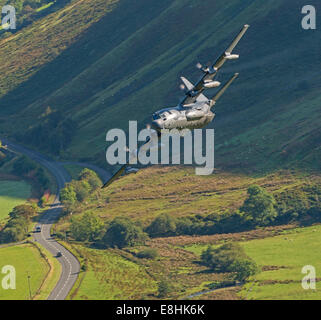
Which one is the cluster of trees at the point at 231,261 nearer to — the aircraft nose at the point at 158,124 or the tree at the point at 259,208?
the tree at the point at 259,208

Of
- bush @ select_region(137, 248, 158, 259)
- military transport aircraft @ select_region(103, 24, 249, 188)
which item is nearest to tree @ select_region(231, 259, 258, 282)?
bush @ select_region(137, 248, 158, 259)

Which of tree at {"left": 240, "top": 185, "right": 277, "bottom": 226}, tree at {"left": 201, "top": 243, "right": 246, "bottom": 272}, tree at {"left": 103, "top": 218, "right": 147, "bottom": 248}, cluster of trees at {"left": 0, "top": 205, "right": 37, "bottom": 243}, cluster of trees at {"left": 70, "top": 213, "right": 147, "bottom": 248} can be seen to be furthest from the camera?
cluster of trees at {"left": 0, "top": 205, "right": 37, "bottom": 243}

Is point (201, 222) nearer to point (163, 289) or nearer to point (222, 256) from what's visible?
point (222, 256)

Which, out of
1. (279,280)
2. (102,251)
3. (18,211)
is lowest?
(279,280)

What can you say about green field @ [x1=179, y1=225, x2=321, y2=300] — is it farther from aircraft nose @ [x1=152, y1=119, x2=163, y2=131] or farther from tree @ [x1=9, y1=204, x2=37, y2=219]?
aircraft nose @ [x1=152, y1=119, x2=163, y2=131]

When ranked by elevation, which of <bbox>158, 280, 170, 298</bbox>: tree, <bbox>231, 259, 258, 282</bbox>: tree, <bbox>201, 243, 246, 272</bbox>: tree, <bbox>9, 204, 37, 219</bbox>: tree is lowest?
<bbox>158, 280, 170, 298</bbox>: tree

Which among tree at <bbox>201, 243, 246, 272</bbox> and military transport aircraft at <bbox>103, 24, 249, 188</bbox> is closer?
military transport aircraft at <bbox>103, 24, 249, 188</bbox>
